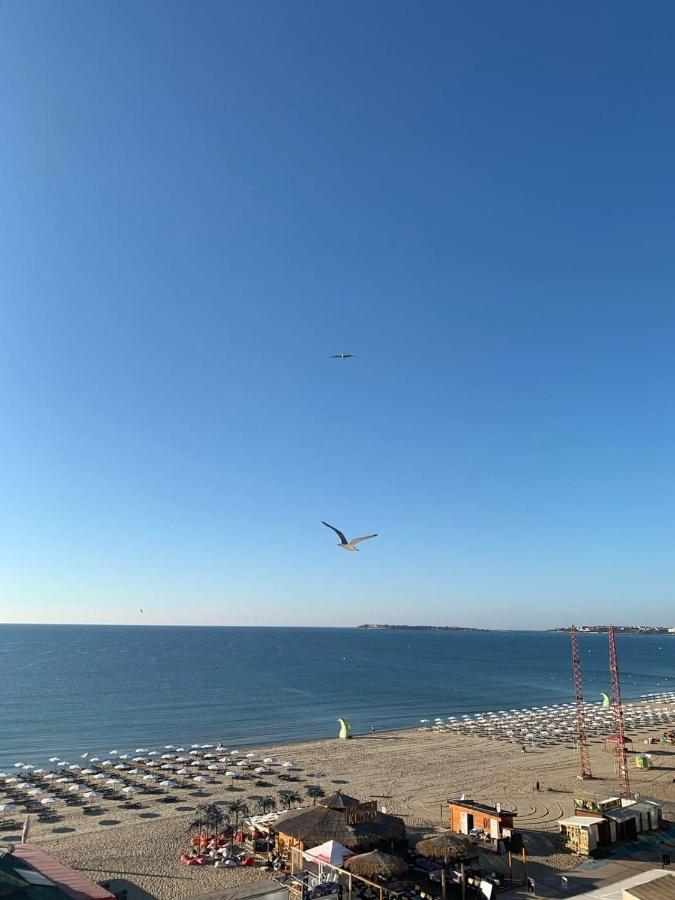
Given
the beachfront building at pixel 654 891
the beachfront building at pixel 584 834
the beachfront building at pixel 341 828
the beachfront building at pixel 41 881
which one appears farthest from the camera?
the beachfront building at pixel 584 834

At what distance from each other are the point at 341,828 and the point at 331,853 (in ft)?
8.03

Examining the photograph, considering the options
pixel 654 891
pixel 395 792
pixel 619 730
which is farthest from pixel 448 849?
pixel 619 730

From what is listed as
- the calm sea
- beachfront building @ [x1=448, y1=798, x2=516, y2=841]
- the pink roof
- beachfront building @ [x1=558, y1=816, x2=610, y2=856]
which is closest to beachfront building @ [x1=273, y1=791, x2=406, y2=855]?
beachfront building @ [x1=448, y1=798, x2=516, y2=841]

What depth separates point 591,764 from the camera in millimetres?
38750

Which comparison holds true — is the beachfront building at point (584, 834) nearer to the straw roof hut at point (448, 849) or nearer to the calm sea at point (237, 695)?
the straw roof hut at point (448, 849)

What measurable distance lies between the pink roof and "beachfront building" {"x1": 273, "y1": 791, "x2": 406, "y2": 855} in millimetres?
7835

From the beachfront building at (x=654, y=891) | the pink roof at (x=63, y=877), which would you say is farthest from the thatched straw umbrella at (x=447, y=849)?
the pink roof at (x=63, y=877)

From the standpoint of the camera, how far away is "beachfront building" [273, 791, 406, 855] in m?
19.3

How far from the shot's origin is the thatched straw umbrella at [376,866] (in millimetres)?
15992

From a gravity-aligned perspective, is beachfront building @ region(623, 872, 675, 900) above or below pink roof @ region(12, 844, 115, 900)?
below

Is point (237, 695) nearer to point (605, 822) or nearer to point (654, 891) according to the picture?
point (605, 822)

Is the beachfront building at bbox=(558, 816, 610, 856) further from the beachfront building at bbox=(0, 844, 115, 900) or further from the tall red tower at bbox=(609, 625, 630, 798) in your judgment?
the beachfront building at bbox=(0, 844, 115, 900)

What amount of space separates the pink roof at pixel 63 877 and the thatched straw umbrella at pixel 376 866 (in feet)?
21.0

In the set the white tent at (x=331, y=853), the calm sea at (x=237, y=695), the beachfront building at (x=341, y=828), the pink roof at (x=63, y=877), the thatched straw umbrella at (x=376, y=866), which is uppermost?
the pink roof at (x=63, y=877)
